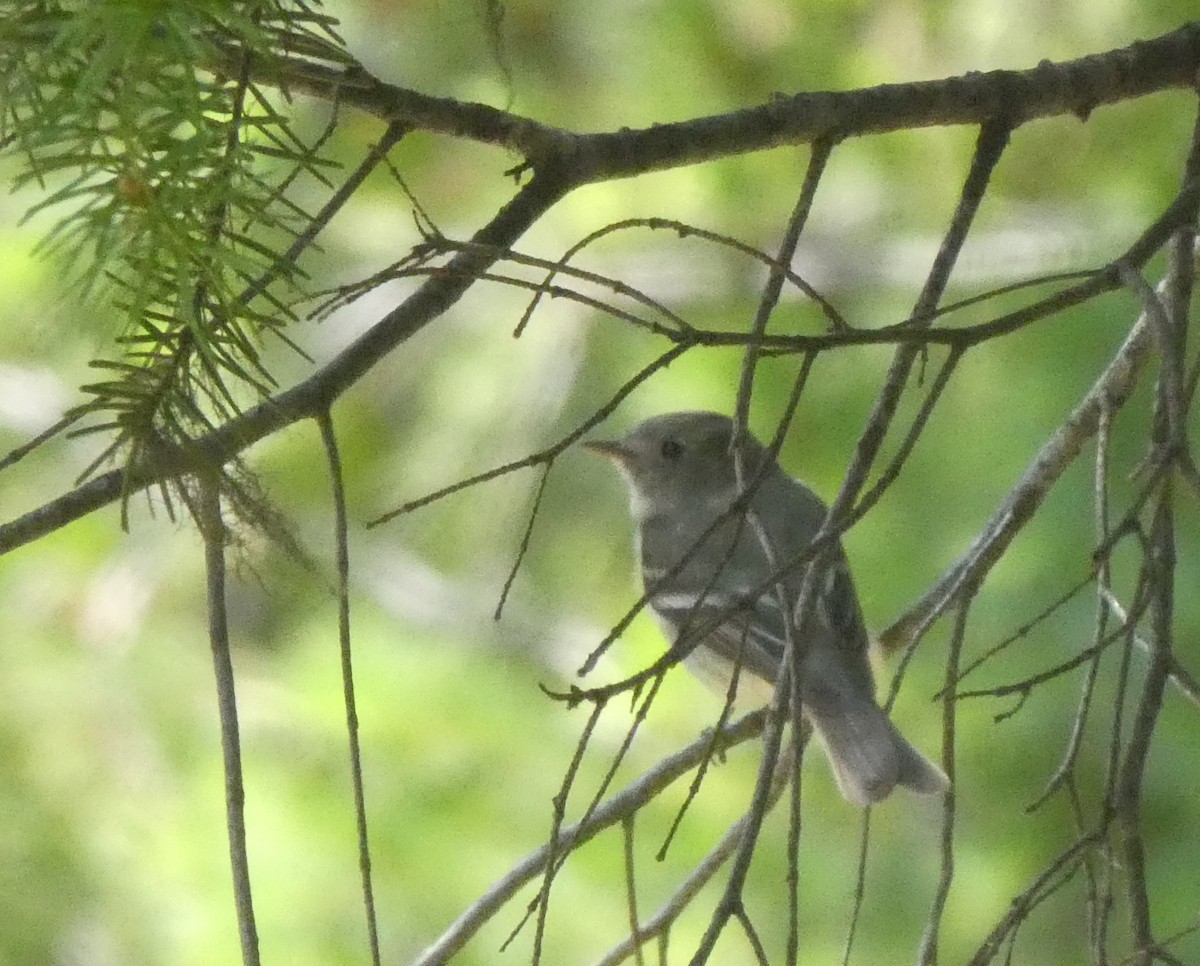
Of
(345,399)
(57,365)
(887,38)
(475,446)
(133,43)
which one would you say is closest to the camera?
(133,43)

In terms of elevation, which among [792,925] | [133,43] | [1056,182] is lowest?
[792,925]

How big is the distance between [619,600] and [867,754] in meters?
1.28

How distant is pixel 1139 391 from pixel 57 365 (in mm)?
1567

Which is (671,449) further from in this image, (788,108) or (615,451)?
(788,108)

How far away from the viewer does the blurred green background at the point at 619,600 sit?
225 centimetres

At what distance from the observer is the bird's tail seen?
5.26ft

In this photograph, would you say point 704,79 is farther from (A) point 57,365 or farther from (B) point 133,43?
(B) point 133,43

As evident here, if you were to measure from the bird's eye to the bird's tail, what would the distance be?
51cm

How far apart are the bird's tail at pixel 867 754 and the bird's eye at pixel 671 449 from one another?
1.68ft

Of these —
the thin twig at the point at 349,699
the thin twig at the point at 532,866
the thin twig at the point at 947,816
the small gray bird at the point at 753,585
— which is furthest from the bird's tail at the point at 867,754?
the thin twig at the point at 349,699

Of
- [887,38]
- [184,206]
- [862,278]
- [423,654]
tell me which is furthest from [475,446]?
[184,206]

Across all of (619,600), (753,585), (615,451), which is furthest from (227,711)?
(619,600)

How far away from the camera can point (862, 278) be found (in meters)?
2.46

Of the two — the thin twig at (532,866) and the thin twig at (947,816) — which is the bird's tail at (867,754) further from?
the thin twig at (947,816)
